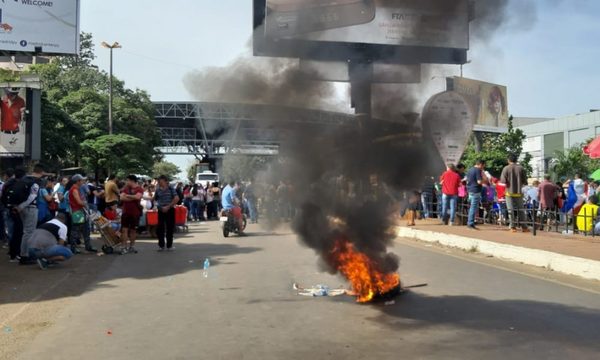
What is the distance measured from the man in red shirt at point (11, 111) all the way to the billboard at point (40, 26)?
8.78ft

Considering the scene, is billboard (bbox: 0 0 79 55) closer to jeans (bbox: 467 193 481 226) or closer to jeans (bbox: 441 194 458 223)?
jeans (bbox: 441 194 458 223)

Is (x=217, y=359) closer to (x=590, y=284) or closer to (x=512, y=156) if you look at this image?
(x=590, y=284)

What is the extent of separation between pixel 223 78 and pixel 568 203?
10854mm

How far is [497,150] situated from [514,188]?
1560cm

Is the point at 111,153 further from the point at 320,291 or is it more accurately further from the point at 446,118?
the point at 446,118

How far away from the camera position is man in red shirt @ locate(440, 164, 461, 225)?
532 inches

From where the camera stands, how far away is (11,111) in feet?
65.4

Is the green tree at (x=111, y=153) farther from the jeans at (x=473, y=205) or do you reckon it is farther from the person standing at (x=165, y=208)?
the jeans at (x=473, y=205)

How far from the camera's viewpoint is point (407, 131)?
6.49 m

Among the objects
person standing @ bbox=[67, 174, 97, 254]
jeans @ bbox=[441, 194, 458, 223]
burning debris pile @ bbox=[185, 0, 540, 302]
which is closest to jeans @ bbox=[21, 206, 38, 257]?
person standing @ bbox=[67, 174, 97, 254]

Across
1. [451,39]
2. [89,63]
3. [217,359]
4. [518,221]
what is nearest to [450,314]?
[217,359]

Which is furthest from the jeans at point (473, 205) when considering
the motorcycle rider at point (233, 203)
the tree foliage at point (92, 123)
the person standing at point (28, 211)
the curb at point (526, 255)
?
the tree foliage at point (92, 123)

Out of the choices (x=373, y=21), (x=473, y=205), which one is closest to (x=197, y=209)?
(x=473, y=205)

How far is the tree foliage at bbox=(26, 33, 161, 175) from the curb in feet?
65.2
